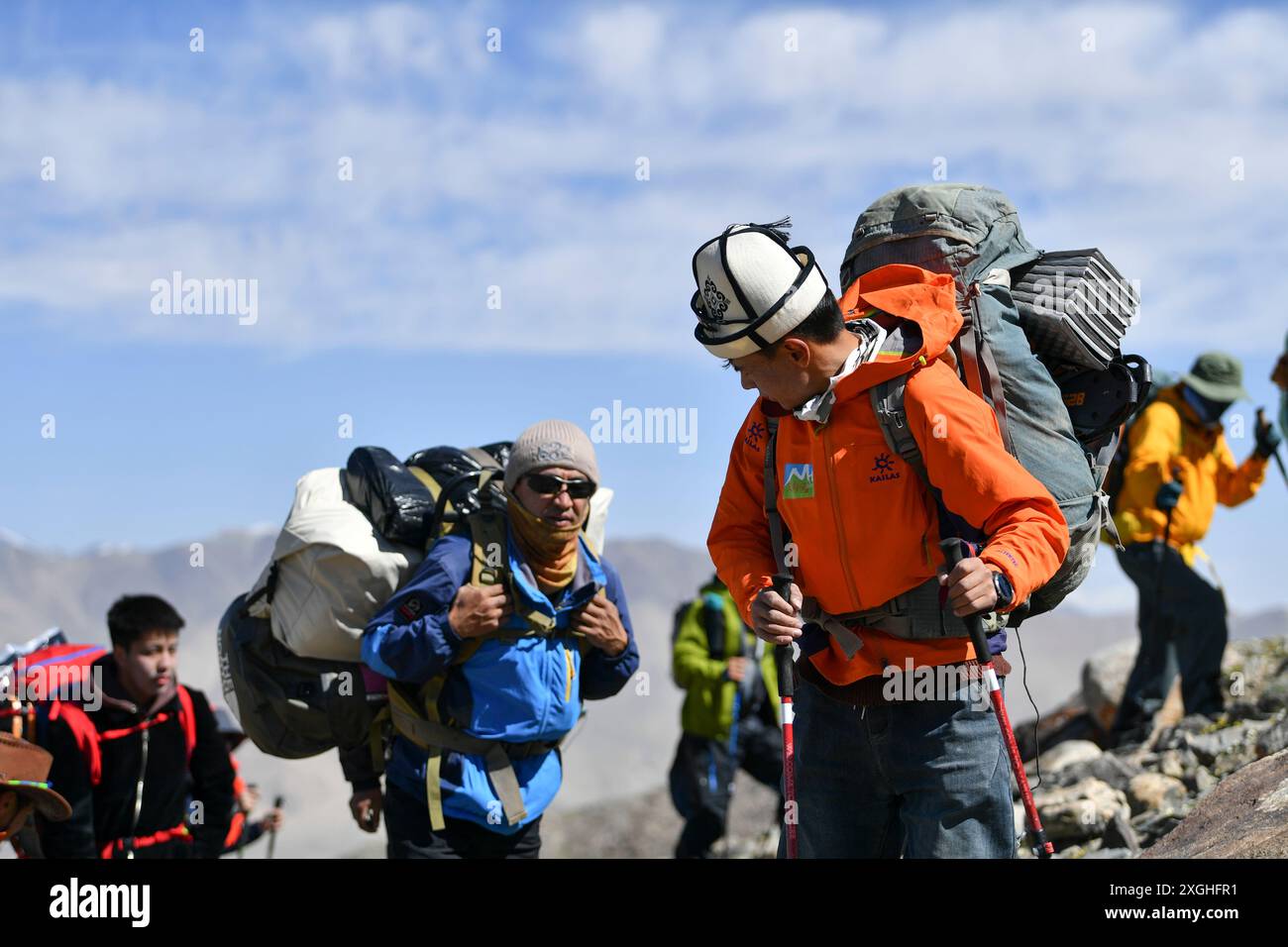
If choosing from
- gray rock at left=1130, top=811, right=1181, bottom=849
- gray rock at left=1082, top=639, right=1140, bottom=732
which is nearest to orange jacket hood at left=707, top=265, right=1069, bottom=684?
gray rock at left=1130, top=811, right=1181, bottom=849

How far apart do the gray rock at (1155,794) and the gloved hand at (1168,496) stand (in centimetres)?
224

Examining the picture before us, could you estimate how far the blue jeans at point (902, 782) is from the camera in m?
4.01

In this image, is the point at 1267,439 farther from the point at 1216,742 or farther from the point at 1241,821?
the point at 1241,821

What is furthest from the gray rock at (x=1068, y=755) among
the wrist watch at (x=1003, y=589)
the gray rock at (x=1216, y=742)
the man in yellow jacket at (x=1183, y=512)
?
the wrist watch at (x=1003, y=589)

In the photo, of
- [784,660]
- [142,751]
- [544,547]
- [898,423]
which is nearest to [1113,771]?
[544,547]

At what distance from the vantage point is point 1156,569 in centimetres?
1161

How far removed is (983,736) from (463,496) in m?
2.86

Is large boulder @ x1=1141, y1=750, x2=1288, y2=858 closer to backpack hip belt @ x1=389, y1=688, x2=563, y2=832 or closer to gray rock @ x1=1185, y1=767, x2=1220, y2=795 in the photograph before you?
backpack hip belt @ x1=389, y1=688, x2=563, y2=832

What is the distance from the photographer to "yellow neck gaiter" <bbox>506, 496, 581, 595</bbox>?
6059 millimetres

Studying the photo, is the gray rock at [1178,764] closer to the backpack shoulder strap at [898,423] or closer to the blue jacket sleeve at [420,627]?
the blue jacket sleeve at [420,627]

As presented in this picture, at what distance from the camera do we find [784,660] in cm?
437

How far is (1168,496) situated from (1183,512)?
294 millimetres

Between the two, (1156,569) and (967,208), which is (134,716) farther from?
(1156,569)
